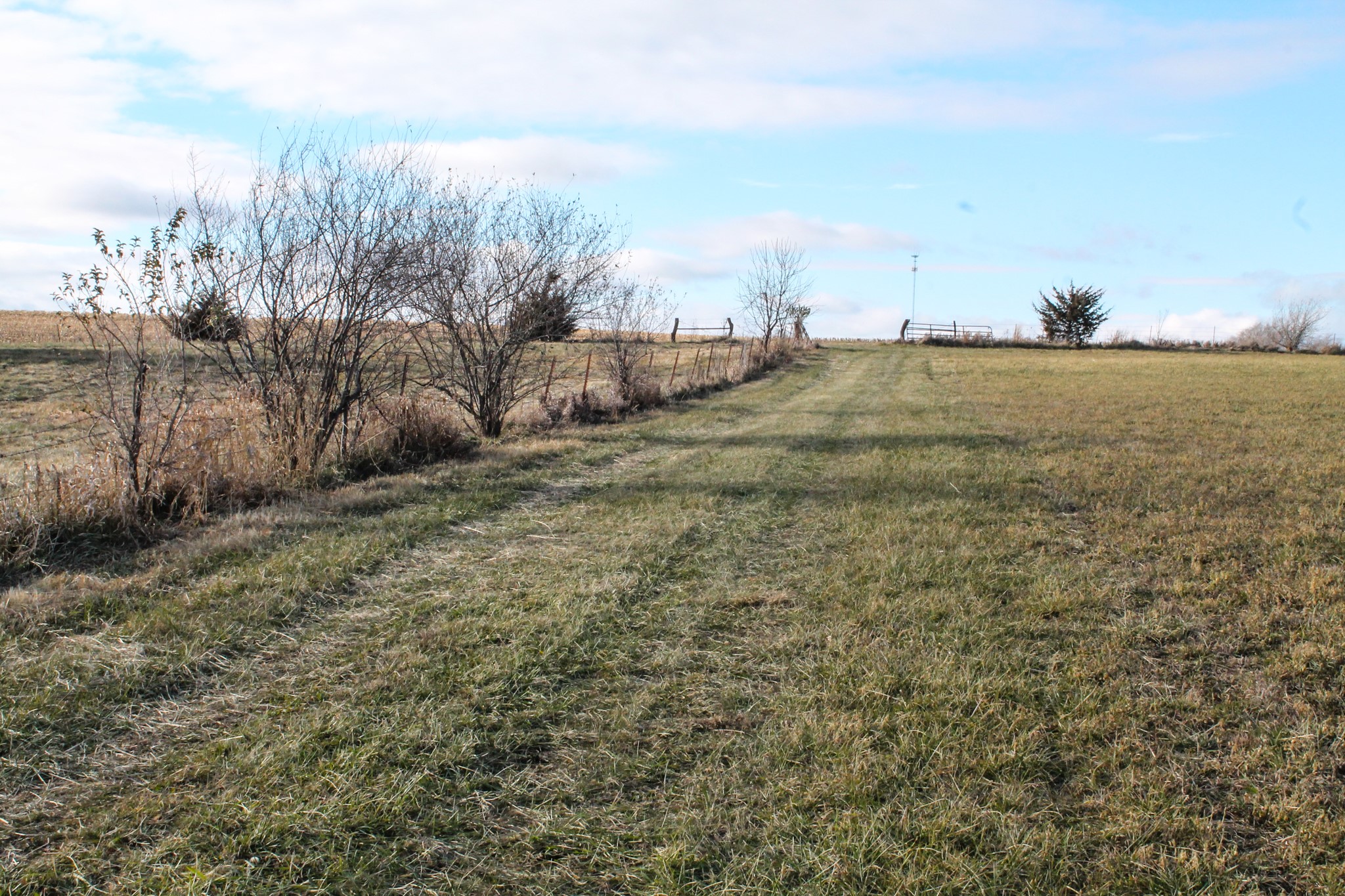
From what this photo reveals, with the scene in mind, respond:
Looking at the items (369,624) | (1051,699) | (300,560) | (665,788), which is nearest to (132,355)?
(300,560)

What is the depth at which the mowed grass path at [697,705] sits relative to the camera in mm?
2721

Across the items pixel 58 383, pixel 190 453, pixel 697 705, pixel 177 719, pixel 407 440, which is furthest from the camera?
pixel 58 383

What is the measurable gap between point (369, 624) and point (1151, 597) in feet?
15.9

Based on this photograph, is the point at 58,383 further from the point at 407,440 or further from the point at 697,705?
the point at 697,705

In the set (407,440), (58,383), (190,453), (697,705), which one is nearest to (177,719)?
(697,705)

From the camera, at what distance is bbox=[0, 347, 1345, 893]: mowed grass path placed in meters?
2.72

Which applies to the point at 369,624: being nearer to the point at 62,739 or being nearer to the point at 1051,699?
the point at 62,739

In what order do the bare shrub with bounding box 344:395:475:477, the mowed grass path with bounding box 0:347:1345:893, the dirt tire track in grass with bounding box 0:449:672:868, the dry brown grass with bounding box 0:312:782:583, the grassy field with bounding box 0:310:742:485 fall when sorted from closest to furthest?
the mowed grass path with bounding box 0:347:1345:893 < the dirt tire track in grass with bounding box 0:449:672:868 < the dry brown grass with bounding box 0:312:782:583 < the grassy field with bounding box 0:310:742:485 < the bare shrub with bounding box 344:395:475:477

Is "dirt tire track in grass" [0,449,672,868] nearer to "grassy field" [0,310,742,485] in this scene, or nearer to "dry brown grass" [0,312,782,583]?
"dry brown grass" [0,312,782,583]

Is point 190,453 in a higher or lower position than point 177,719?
higher

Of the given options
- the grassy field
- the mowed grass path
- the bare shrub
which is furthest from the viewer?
the bare shrub

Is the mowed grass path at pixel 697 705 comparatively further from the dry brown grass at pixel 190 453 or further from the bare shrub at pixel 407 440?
the bare shrub at pixel 407 440

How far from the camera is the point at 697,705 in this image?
12.2 feet

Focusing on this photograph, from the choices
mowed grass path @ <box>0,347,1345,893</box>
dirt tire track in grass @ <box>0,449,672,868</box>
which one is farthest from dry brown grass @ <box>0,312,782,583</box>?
dirt tire track in grass @ <box>0,449,672,868</box>
